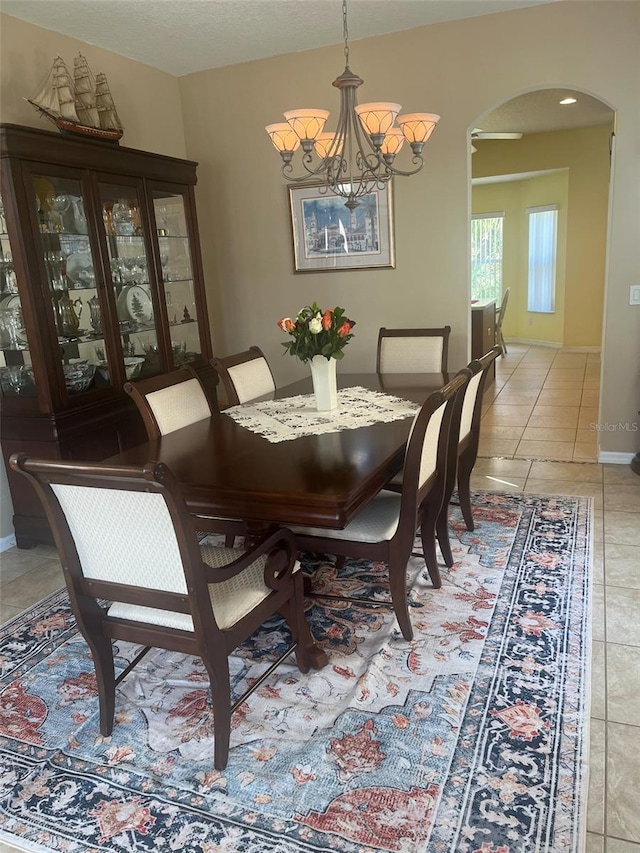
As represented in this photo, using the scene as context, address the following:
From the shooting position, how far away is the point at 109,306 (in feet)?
11.9

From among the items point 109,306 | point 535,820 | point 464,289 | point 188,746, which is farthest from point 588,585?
point 109,306

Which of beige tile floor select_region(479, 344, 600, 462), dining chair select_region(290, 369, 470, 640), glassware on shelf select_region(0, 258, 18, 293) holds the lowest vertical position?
beige tile floor select_region(479, 344, 600, 462)

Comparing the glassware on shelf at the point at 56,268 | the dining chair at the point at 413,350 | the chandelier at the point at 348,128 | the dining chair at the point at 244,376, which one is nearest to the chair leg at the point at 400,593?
the dining chair at the point at 244,376

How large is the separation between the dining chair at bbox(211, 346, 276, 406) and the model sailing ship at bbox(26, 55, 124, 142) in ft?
4.68

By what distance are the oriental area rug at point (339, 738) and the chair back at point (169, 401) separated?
0.95m

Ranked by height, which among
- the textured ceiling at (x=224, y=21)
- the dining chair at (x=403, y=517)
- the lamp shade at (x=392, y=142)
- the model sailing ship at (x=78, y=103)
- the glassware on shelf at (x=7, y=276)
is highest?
the textured ceiling at (x=224, y=21)

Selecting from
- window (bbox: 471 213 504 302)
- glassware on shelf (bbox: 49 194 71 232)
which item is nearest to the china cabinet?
glassware on shelf (bbox: 49 194 71 232)

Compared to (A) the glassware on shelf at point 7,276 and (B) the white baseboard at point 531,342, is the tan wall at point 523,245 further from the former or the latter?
(A) the glassware on shelf at point 7,276

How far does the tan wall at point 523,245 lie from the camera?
880 centimetres

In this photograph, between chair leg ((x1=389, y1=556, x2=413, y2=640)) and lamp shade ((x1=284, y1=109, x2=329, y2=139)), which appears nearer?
chair leg ((x1=389, y1=556, x2=413, y2=640))

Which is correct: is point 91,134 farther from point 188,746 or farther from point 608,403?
point 608,403

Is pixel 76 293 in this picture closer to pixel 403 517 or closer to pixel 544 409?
pixel 403 517

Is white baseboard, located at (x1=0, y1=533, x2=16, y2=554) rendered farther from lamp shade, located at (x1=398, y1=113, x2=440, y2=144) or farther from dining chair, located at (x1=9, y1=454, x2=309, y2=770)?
lamp shade, located at (x1=398, y1=113, x2=440, y2=144)

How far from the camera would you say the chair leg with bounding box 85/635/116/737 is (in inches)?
77.1
